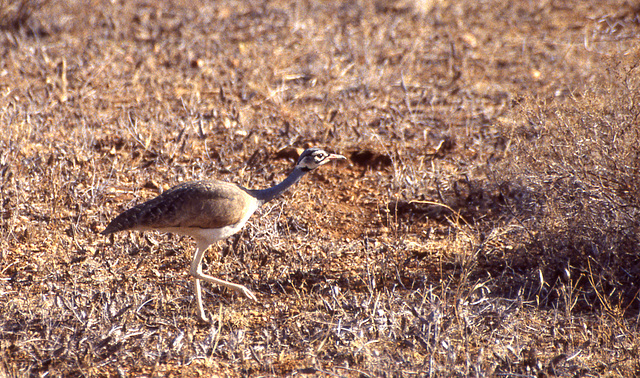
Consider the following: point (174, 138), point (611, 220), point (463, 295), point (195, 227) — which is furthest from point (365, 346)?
point (174, 138)

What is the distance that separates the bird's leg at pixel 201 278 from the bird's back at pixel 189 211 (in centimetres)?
22

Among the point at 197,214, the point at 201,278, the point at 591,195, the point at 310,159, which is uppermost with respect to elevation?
the point at 310,159

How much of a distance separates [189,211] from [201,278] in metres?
0.50

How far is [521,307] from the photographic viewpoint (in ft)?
13.8

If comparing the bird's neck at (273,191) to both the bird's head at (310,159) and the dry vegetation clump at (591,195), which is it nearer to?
the bird's head at (310,159)

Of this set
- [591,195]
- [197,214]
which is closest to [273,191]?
[197,214]

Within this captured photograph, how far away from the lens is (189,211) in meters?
4.20

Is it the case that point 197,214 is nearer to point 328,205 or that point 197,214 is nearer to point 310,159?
point 310,159

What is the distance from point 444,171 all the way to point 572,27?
477 centimetres

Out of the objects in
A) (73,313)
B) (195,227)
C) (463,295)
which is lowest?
(463,295)

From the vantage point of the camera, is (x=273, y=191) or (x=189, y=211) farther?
(x=273, y=191)

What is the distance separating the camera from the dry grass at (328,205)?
389cm

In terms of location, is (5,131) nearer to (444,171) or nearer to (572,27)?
(444,171)

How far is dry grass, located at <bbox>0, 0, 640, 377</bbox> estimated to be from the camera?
3.89m
